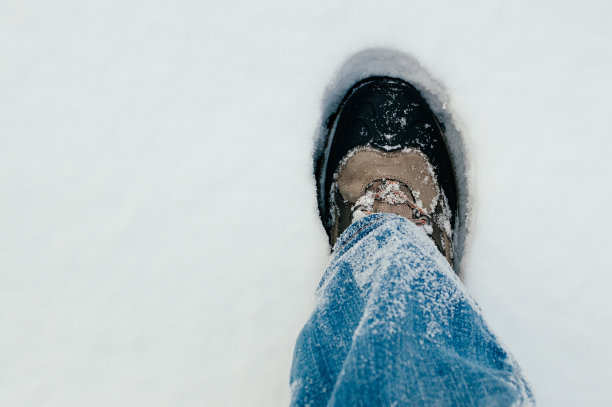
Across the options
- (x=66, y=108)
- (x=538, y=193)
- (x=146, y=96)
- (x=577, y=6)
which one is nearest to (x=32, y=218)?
(x=66, y=108)

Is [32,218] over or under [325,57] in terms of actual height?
under

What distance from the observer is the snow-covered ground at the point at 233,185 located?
0.88 m

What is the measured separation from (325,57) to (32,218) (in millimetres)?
902

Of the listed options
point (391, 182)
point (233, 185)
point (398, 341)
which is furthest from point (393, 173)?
point (398, 341)

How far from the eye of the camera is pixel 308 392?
0.57m

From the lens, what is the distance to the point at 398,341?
538 millimetres

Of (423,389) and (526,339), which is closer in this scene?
(423,389)

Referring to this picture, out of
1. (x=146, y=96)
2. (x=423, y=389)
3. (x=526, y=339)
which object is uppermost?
(x=146, y=96)

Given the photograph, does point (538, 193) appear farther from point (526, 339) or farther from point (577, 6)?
point (577, 6)

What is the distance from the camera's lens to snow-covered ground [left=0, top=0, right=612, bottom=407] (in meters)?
0.88

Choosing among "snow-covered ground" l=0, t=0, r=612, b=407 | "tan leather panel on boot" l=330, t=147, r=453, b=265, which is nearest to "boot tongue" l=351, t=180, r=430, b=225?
"tan leather panel on boot" l=330, t=147, r=453, b=265

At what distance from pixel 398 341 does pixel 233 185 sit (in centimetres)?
57

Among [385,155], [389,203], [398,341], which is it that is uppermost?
[385,155]

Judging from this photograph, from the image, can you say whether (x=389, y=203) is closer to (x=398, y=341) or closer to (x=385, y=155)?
(x=385, y=155)
